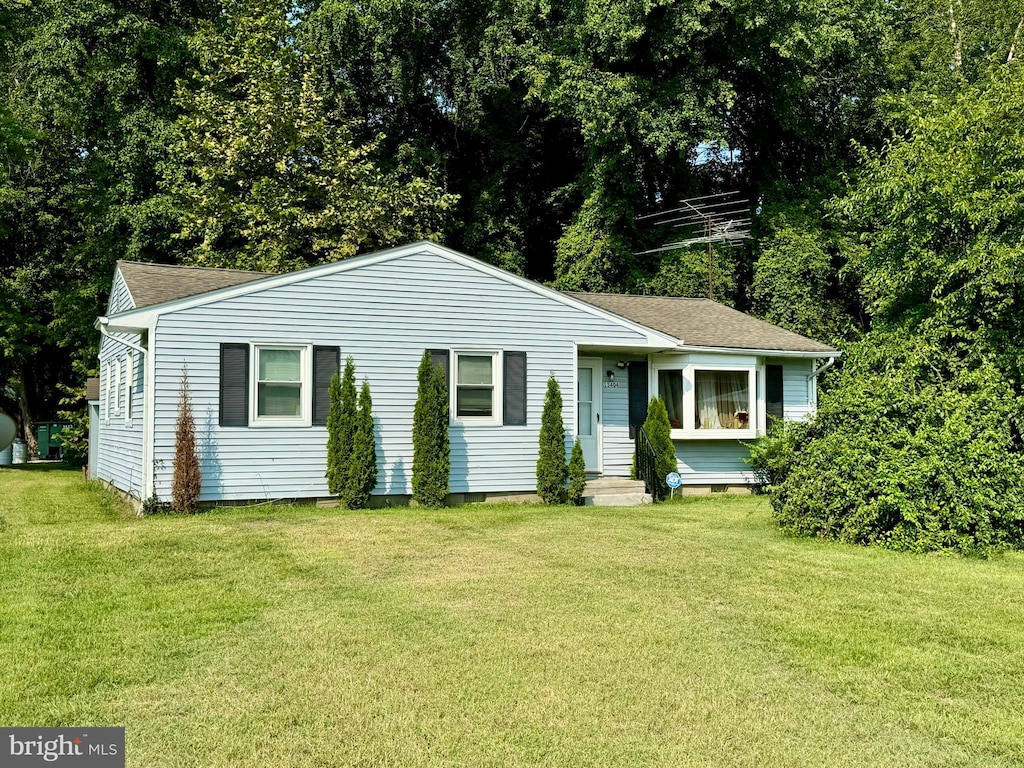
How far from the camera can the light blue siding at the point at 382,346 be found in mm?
12352

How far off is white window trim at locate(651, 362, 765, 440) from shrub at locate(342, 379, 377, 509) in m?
5.42

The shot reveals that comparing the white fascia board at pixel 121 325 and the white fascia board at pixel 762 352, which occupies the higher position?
the white fascia board at pixel 121 325

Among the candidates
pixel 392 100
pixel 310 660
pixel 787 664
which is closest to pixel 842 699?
pixel 787 664

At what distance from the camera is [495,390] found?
14.0 metres

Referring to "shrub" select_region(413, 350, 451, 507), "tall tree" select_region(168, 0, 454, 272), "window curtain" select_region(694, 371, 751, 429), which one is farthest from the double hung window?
"tall tree" select_region(168, 0, 454, 272)

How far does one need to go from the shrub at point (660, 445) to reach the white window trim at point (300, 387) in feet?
18.4

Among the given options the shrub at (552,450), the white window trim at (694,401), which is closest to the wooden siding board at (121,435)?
the shrub at (552,450)

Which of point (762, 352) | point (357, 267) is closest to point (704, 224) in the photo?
point (762, 352)

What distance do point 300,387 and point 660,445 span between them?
589 centimetres

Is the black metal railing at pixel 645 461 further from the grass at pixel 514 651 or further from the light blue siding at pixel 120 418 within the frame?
the light blue siding at pixel 120 418

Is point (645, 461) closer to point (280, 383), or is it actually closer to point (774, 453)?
point (774, 453)

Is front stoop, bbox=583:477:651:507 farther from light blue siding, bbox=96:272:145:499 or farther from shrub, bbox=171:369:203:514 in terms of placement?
light blue siding, bbox=96:272:145:499

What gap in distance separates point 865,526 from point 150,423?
9063 millimetres

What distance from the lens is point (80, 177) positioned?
85.8 ft
